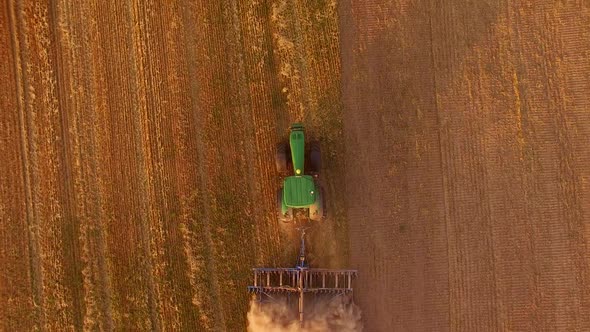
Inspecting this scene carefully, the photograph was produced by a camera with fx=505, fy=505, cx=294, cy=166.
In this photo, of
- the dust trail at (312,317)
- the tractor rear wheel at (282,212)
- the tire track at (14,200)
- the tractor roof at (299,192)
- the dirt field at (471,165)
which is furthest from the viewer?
the tire track at (14,200)

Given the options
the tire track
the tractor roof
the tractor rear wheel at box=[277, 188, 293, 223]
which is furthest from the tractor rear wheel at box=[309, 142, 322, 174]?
the tire track

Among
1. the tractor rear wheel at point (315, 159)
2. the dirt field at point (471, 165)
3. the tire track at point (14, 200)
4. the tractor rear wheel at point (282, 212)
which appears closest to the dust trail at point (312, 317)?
the dirt field at point (471, 165)

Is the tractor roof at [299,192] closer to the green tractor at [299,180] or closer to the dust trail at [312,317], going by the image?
the green tractor at [299,180]

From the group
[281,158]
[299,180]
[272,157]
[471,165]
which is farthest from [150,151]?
[471,165]

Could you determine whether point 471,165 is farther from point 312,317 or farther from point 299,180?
point 312,317

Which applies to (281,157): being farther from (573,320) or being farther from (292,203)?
(573,320)
